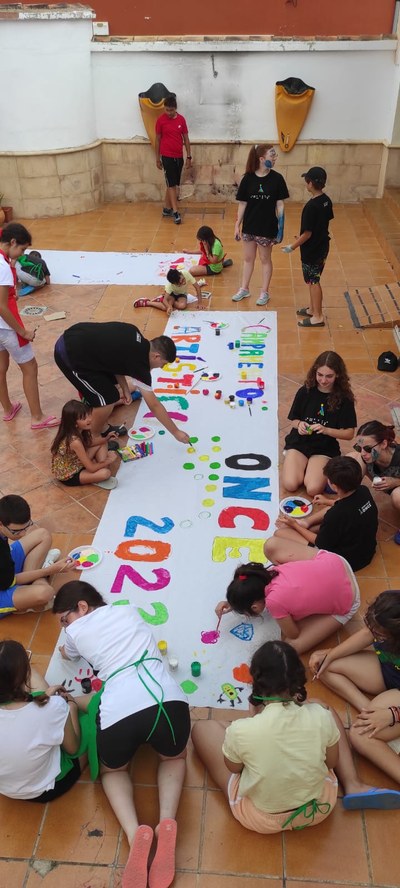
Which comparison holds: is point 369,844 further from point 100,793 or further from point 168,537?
point 168,537

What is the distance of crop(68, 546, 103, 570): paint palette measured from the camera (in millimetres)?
3920

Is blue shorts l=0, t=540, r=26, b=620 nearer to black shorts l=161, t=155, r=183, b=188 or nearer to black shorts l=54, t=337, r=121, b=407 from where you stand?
black shorts l=54, t=337, r=121, b=407

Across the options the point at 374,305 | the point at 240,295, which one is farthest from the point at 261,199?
the point at 374,305

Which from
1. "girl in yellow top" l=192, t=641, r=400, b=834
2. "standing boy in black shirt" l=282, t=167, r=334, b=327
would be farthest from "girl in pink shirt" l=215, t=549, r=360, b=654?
"standing boy in black shirt" l=282, t=167, r=334, b=327

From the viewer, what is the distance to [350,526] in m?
3.55

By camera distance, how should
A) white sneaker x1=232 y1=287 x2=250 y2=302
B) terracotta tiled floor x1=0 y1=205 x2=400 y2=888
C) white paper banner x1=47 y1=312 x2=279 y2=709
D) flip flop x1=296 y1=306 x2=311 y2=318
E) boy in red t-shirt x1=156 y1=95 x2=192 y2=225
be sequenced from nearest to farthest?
1. terracotta tiled floor x1=0 y1=205 x2=400 y2=888
2. white paper banner x1=47 y1=312 x2=279 y2=709
3. flip flop x1=296 y1=306 x2=311 y2=318
4. white sneaker x1=232 y1=287 x2=250 y2=302
5. boy in red t-shirt x1=156 y1=95 x2=192 y2=225

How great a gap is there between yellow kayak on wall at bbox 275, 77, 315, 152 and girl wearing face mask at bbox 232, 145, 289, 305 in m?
3.35

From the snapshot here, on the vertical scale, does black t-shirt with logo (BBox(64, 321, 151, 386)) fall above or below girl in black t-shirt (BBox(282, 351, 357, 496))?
above

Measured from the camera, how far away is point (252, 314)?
6.76 meters

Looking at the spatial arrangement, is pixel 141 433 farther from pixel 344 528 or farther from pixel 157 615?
pixel 344 528

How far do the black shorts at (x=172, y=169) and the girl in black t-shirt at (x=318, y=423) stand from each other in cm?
568

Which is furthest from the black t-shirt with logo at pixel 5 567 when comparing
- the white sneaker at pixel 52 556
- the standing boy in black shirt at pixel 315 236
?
the standing boy in black shirt at pixel 315 236

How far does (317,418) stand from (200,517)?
1013mm

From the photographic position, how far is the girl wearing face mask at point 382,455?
392cm
